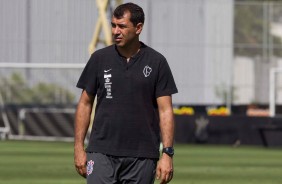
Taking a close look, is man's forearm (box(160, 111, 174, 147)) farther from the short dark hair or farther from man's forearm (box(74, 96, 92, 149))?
the short dark hair

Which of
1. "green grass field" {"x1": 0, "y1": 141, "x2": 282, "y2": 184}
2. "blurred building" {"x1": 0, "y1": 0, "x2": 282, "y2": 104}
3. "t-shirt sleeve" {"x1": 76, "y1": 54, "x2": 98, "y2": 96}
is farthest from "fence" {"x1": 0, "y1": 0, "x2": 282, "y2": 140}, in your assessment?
"t-shirt sleeve" {"x1": 76, "y1": 54, "x2": 98, "y2": 96}

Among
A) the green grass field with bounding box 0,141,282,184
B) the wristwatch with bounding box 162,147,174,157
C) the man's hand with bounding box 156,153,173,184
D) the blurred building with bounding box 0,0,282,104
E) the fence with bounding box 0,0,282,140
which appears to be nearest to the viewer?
the man's hand with bounding box 156,153,173,184

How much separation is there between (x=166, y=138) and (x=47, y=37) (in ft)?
109

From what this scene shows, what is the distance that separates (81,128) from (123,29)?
881 millimetres

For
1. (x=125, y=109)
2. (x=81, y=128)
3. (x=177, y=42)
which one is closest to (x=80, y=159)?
(x=81, y=128)

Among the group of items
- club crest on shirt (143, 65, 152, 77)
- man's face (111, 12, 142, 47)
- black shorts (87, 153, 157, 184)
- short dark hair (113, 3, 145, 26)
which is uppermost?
short dark hair (113, 3, 145, 26)

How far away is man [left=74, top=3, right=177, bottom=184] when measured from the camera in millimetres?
9227

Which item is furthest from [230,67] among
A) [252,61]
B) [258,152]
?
[258,152]

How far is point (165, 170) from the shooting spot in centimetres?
910

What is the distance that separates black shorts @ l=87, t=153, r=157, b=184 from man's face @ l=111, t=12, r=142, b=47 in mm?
943

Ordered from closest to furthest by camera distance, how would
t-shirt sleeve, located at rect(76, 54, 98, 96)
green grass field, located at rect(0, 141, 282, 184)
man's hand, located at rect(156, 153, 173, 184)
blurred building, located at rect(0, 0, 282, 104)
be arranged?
1. man's hand, located at rect(156, 153, 173, 184)
2. t-shirt sleeve, located at rect(76, 54, 98, 96)
3. green grass field, located at rect(0, 141, 282, 184)
4. blurred building, located at rect(0, 0, 282, 104)

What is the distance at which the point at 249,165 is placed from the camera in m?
23.9

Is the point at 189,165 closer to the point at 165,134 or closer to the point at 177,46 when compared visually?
the point at 165,134

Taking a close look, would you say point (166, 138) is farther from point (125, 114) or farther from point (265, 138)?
point (265, 138)
